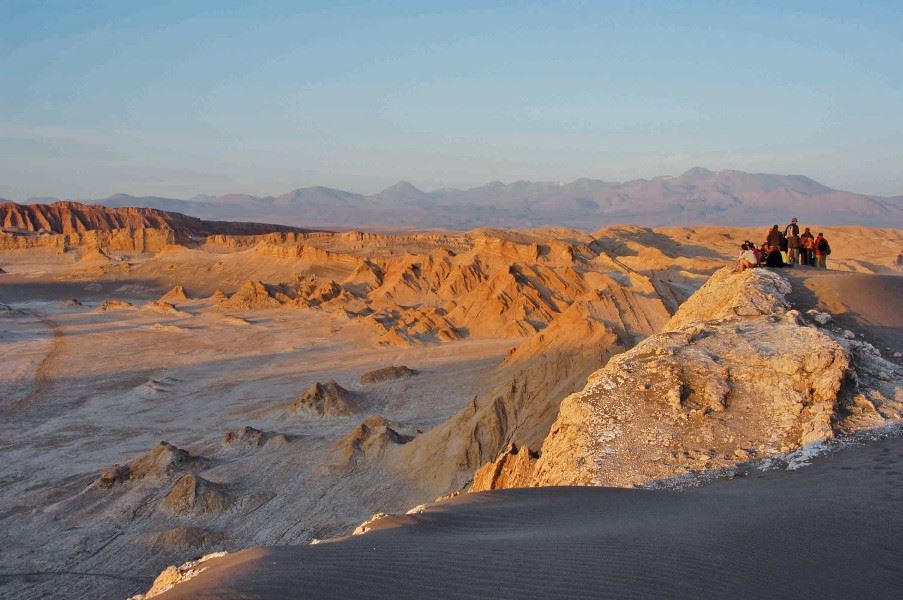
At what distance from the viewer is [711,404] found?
7004 millimetres

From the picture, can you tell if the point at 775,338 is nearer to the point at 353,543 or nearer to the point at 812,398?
the point at 812,398

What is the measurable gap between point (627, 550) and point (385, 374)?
18.8 metres

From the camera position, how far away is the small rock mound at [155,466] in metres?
13.8

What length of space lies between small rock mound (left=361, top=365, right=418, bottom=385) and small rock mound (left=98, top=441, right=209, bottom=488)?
813 cm

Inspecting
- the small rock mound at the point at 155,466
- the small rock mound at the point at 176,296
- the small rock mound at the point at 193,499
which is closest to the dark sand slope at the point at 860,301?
the small rock mound at the point at 193,499

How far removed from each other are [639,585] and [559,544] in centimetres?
73

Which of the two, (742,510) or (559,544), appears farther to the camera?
(742,510)

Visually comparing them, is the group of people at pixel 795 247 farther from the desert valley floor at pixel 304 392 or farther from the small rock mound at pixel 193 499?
the small rock mound at pixel 193 499

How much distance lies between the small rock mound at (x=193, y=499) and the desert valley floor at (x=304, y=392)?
4cm

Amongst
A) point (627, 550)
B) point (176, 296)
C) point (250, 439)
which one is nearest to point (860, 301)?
point (627, 550)

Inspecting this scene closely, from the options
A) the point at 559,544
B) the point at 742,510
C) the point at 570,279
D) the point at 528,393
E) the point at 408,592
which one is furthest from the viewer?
the point at 570,279

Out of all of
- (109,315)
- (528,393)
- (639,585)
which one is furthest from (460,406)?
(109,315)

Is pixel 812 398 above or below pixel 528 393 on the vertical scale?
above

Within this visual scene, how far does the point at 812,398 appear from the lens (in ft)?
23.0
